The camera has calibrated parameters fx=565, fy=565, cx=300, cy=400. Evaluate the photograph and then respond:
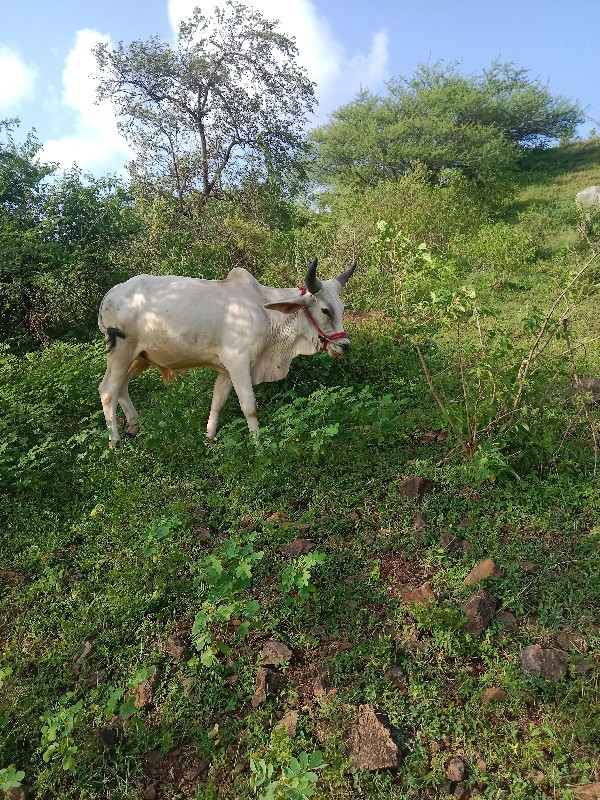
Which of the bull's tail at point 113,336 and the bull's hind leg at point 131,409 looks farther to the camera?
the bull's hind leg at point 131,409

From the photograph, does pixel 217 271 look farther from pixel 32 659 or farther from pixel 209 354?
pixel 32 659

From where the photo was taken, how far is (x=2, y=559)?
12.1 ft

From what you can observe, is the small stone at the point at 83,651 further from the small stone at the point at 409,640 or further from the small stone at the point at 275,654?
the small stone at the point at 409,640

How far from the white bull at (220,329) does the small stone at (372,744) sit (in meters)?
2.62

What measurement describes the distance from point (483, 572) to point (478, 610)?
281 mm

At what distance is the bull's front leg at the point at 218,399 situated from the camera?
4969 mm

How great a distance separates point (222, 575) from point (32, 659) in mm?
1116

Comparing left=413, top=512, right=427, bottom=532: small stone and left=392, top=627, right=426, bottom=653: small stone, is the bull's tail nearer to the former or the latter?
left=413, top=512, right=427, bottom=532: small stone

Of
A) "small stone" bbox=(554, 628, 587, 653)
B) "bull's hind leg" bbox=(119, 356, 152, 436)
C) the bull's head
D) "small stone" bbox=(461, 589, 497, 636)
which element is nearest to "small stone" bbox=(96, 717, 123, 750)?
"small stone" bbox=(461, 589, 497, 636)

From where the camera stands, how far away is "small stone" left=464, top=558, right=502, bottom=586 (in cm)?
293

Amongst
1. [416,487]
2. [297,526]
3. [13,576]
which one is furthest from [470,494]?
[13,576]

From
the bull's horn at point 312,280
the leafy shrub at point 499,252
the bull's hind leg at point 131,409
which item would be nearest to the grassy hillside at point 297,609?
the bull's hind leg at point 131,409

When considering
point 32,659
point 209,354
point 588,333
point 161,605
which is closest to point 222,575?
point 161,605

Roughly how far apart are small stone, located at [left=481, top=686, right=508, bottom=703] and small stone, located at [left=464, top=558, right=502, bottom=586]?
1.95ft
